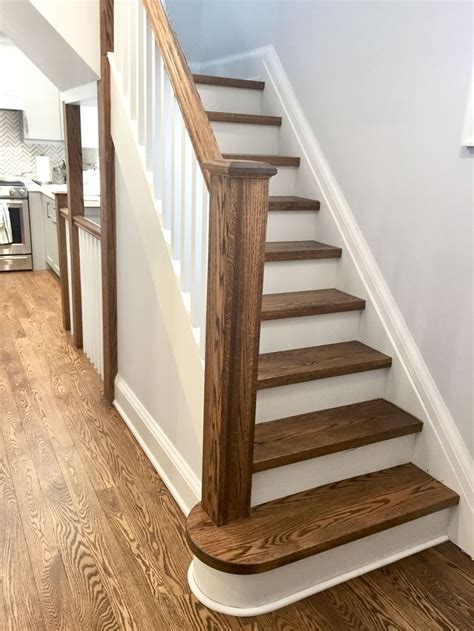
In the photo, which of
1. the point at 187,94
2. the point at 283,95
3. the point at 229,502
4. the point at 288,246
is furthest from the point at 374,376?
the point at 283,95

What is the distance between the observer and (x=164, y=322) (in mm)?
Result: 2324

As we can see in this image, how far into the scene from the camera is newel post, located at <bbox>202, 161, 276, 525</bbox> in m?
1.58

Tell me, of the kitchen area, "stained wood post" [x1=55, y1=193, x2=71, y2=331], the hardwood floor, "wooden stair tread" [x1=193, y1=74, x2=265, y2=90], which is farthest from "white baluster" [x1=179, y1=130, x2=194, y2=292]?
the kitchen area

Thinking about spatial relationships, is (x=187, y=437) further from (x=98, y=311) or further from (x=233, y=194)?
(x=98, y=311)

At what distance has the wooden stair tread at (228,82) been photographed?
307 centimetres

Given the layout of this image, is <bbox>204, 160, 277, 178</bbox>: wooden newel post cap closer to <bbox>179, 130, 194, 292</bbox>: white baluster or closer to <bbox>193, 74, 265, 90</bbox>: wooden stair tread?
<bbox>179, 130, 194, 292</bbox>: white baluster

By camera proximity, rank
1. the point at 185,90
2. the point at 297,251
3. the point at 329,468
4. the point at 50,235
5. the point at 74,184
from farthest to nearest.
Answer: the point at 50,235 < the point at 74,184 < the point at 297,251 < the point at 329,468 < the point at 185,90

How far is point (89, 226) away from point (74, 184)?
51 cm

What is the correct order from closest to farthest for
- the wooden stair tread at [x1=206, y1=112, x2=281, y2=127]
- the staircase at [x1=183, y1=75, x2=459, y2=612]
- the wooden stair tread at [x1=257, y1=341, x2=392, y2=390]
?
the staircase at [x1=183, y1=75, x2=459, y2=612]
the wooden stair tread at [x1=257, y1=341, x2=392, y2=390]
the wooden stair tread at [x1=206, y1=112, x2=281, y2=127]

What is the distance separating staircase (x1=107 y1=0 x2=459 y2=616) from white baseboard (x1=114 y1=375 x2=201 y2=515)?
303mm

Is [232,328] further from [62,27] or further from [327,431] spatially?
[62,27]

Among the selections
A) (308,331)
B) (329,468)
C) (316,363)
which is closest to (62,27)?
(308,331)

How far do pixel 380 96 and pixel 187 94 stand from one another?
1.00m

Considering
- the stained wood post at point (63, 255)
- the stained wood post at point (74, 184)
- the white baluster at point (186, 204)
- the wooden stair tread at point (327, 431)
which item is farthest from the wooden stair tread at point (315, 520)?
the stained wood post at point (63, 255)
